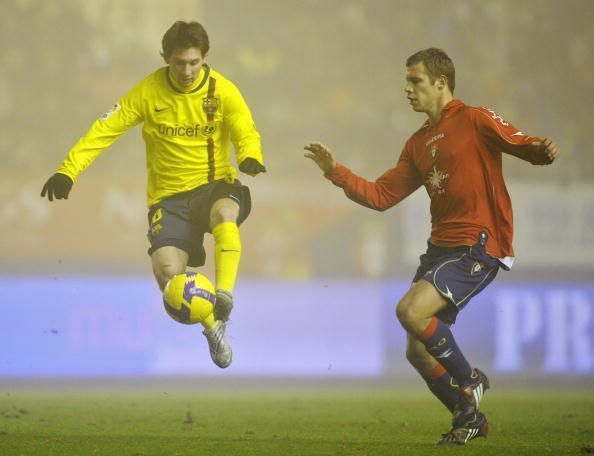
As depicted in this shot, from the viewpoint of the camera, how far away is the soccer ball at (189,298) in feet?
22.6

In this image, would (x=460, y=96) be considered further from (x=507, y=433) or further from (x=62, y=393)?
(x=507, y=433)

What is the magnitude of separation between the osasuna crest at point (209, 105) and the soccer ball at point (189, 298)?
1075 mm

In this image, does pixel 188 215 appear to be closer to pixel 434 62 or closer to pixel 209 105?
pixel 209 105

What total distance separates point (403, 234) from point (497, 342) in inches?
83.5

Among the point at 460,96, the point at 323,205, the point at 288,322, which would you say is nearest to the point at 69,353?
the point at 288,322

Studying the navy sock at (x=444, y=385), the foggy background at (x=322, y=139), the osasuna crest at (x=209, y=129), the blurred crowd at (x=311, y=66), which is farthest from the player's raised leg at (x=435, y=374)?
the blurred crowd at (x=311, y=66)

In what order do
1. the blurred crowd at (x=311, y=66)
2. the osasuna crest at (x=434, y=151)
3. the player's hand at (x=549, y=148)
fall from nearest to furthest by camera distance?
the player's hand at (x=549, y=148)
the osasuna crest at (x=434, y=151)
the blurred crowd at (x=311, y=66)

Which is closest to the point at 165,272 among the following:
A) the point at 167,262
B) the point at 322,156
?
the point at 167,262

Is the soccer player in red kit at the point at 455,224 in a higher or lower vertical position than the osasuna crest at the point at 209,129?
lower

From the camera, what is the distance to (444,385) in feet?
22.3

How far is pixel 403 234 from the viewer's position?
15.3 m

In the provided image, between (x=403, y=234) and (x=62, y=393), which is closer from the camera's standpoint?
(x=62, y=393)

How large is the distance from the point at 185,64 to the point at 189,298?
1.45 m

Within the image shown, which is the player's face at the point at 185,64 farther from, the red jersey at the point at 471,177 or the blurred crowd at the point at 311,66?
the blurred crowd at the point at 311,66
